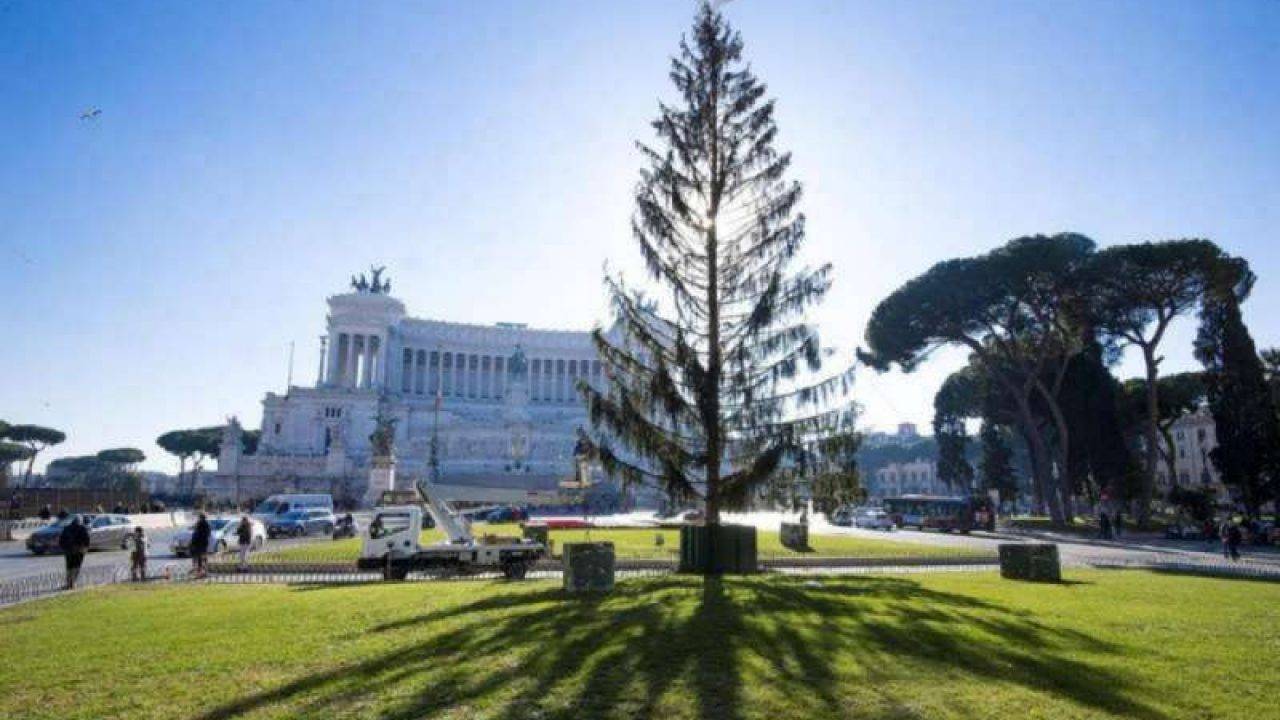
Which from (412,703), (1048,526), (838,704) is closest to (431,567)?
(412,703)

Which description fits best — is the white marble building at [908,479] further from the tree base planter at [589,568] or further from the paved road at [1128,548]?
the tree base planter at [589,568]

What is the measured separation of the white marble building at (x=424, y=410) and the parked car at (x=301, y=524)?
97.3 feet

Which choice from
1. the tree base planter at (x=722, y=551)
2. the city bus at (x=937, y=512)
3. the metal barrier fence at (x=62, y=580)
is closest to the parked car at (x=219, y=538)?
the metal barrier fence at (x=62, y=580)

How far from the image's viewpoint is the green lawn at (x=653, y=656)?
786 cm

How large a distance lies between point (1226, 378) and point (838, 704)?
5480 centimetres

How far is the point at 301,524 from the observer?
45250mm

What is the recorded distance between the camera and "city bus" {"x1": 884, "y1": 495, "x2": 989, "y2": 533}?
182 feet

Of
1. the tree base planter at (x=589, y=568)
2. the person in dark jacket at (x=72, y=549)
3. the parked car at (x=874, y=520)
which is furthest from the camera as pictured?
the parked car at (x=874, y=520)

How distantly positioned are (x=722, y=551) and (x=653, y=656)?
10.6m

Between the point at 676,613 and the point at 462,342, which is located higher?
the point at 462,342

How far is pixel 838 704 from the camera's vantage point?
769 cm

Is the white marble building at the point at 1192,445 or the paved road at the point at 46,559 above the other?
the white marble building at the point at 1192,445

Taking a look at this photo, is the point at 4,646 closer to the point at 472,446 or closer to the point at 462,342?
the point at 472,446

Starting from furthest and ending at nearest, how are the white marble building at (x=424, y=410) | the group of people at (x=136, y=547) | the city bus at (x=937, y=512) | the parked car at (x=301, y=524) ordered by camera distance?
1. the white marble building at (x=424, y=410)
2. the city bus at (x=937, y=512)
3. the parked car at (x=301, y=524)
4. the group of people at (x=136, y=547)
